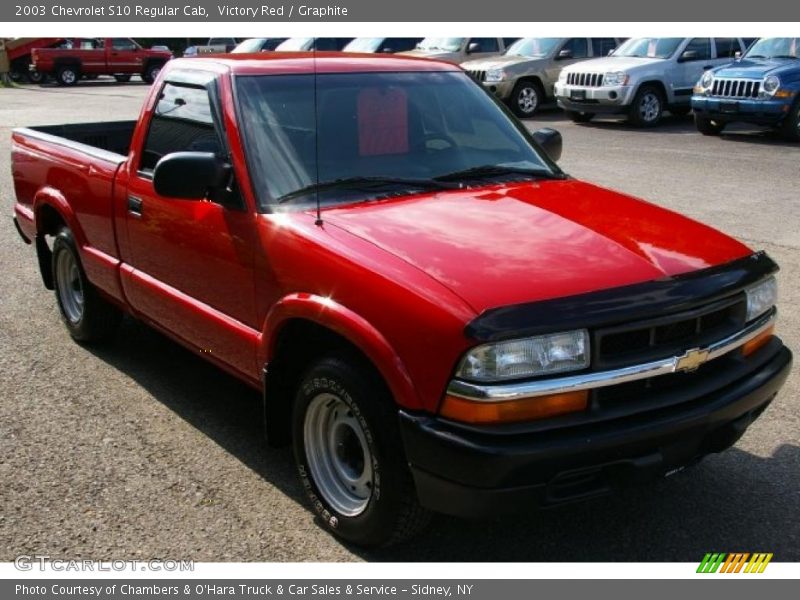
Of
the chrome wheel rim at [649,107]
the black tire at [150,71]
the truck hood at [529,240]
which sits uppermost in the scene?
the truck hood at [529,240]

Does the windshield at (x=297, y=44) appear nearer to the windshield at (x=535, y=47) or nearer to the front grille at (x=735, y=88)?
the windshield at (x=535, y=47)

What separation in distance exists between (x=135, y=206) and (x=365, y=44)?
65.4 feet

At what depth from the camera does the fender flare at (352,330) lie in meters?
3.01

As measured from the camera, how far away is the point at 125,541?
11.6ft

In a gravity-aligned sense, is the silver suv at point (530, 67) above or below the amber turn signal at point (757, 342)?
below

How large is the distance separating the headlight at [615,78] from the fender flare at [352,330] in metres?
14.7

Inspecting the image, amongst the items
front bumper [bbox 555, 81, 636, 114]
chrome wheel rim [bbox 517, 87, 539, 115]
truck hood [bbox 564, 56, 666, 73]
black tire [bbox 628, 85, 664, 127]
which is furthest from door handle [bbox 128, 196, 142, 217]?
chrome wheel rim [bbox 517, 87, 539, 115]

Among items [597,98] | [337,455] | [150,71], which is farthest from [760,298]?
[150,71]

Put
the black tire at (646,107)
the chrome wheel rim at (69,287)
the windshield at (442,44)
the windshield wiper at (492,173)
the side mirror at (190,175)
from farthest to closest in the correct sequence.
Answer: the windshield at (442,44) < the black tire at (646,107) < the chrome wheel rim at (69,287) < the windshield wiper at (492,173) < the side mirror at (190,175)

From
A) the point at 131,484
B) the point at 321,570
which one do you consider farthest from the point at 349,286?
the point at 131,484


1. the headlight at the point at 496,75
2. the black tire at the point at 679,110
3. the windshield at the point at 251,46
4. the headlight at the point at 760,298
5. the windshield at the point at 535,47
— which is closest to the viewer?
the headlight at the point at 760,298

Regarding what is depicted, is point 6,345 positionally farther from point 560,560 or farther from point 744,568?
point 744,568

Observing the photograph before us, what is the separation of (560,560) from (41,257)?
4322 millimetres

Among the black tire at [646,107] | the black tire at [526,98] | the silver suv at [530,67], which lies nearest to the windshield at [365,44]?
the silver suv at [530,67]
